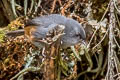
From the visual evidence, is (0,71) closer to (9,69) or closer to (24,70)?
(9,69)

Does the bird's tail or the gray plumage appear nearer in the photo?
the gray plumage

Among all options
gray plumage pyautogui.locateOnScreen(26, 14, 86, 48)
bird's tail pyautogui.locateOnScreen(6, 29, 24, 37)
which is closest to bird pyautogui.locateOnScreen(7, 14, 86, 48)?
gray plumage pyautogui.locateOnScreen(26, 14, 86, 48)

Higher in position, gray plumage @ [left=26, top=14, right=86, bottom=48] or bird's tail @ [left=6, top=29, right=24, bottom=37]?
gray plumage @ [left=26, top=14, right=86, bottom=48]

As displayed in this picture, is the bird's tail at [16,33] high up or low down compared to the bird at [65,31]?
down

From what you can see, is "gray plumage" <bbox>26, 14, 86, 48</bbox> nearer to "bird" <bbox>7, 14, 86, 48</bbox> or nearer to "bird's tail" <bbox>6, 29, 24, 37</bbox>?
"bird" <bbox>7, 14, 86, 48</bbox>

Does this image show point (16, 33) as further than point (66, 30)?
Yes

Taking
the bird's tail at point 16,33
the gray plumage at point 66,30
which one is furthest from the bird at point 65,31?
the bird's tail at point 16,33

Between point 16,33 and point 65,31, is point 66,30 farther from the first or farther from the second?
point 16,33

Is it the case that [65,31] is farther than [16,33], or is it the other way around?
[16,33]

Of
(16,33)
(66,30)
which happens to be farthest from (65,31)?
(16,33)

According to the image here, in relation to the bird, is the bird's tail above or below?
below

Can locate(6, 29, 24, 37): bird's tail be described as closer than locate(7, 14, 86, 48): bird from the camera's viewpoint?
No

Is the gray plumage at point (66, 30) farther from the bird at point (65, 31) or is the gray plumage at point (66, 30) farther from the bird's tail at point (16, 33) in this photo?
the bird's tail at point (16, 33)
